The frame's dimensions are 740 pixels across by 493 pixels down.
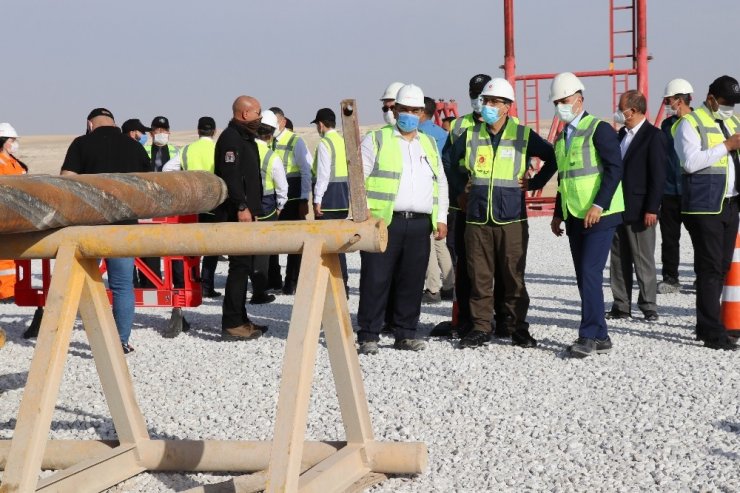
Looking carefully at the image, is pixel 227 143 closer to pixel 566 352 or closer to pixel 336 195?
pixel 336 195

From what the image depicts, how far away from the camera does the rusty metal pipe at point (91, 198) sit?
3.95 metres

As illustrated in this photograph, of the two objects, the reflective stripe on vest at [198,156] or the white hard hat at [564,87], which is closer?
the white hard hat at [564,87]

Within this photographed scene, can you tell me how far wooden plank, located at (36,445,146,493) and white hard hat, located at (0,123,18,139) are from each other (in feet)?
19.6

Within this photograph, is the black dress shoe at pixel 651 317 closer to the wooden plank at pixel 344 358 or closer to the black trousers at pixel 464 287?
the black trousers at pixel 464 287

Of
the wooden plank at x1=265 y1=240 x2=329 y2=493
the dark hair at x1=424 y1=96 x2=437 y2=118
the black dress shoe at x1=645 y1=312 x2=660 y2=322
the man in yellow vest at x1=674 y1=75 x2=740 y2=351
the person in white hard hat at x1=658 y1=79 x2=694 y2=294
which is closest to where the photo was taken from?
the wooden plank at x1=265 y1=240 x2=329 y2=493

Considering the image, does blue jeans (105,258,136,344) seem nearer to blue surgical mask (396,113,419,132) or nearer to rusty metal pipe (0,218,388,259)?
blue surgical mask (396,113,419,132)

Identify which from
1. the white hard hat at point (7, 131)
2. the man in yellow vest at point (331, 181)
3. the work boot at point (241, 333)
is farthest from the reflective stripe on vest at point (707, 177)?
the white hard hat at point (7, 131)

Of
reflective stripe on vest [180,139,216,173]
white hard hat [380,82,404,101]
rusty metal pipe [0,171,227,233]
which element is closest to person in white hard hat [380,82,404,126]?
white hard hat [380,82,404,101]

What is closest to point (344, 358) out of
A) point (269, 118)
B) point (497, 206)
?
point (497, 206)

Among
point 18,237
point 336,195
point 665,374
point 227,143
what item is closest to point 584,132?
point 665,374

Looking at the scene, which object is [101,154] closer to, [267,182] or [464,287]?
[267,182]

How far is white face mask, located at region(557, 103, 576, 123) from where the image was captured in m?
7.33

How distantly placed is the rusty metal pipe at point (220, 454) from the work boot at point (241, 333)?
11.4ft

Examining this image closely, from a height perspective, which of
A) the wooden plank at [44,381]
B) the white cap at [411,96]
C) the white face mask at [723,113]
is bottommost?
the wooden plank at [44,381]
